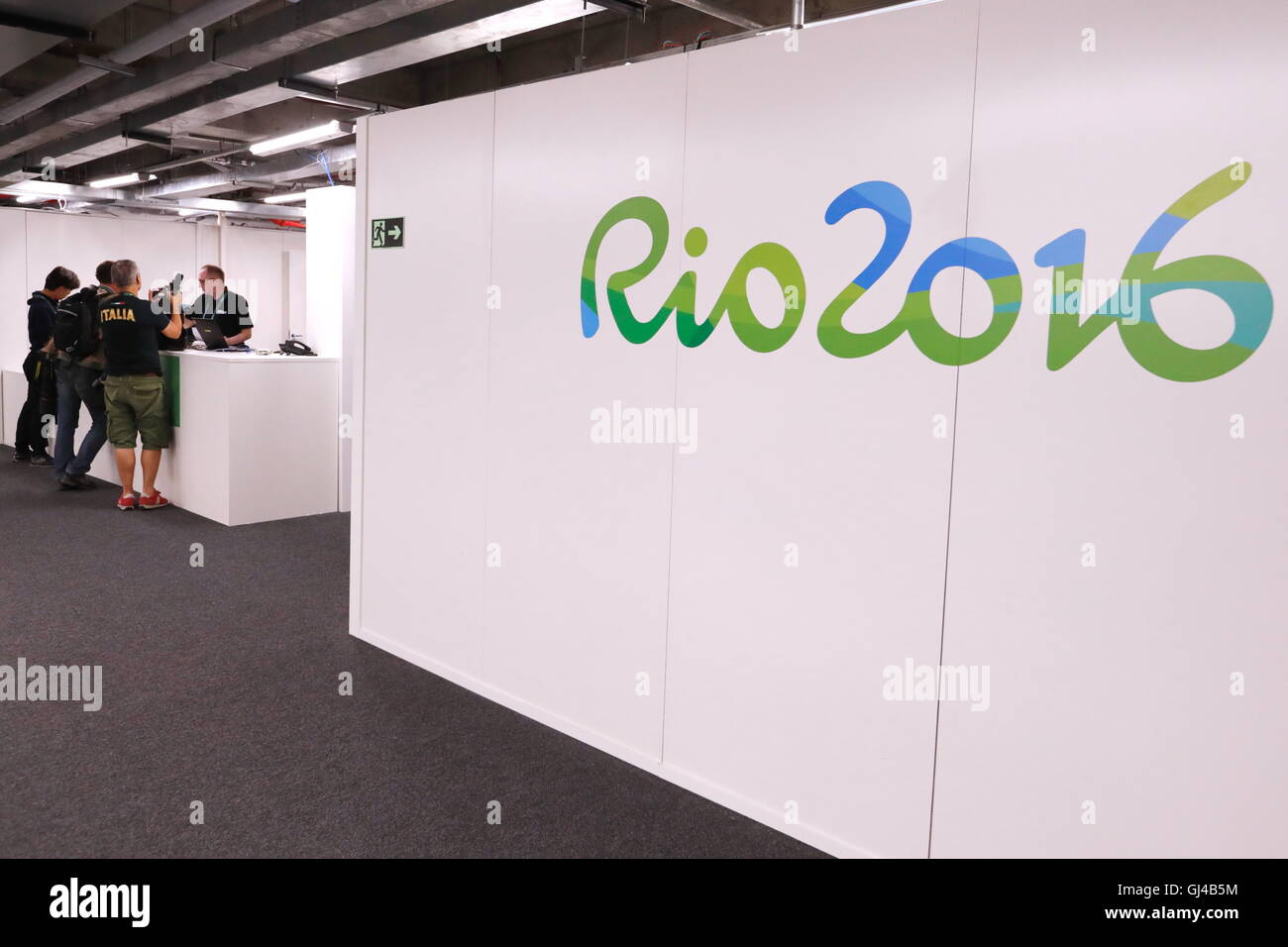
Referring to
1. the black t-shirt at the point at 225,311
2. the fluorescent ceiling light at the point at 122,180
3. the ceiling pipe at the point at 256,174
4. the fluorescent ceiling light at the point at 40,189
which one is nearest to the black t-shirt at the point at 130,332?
the black t-shirt at the point at 225,311

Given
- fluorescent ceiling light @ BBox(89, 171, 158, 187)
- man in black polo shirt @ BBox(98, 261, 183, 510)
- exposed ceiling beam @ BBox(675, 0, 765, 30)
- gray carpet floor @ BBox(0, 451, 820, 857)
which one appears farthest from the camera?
fluorescent ceiling light @ BBox(89, 171, 158, 187)

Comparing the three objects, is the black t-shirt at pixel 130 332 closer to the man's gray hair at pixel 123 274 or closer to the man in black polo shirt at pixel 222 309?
the man's gray hair at pixel 123 274

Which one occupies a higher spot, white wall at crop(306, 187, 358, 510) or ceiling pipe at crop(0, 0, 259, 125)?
ceiling pipe at crop(0, 0, 259, 125)

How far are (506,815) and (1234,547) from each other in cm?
204

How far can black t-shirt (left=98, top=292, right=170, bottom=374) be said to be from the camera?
638cm

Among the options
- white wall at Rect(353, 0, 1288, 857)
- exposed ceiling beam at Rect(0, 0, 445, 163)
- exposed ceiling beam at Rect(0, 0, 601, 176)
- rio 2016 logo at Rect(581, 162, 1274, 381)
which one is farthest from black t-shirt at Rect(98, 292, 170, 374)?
rio 2016 logo at Rect(581, 162, 1274, 381)

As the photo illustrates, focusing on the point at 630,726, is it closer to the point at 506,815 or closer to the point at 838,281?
the point at 506,815

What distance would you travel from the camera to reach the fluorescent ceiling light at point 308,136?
22.3ft

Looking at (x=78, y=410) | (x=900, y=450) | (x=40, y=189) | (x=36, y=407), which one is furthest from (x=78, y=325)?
(x=900, y=450)

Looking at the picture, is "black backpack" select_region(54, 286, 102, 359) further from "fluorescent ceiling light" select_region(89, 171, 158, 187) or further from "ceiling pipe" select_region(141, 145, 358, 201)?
"fluorescent ceiling light" select_region(89, 171, 158, 187)

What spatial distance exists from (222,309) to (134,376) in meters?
0.96

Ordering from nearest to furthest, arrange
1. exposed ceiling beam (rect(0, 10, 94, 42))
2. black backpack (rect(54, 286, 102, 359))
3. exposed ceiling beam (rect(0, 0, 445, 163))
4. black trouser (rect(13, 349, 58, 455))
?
exposed ceiling beam (rect(0, 0, 445, 163)) < exposed ceiling beam (rect(0, 10, 94, 42)) < black backpack (rect(54, 286, 102, 359)) < black trouser (rect(13, 349, 58, 455))

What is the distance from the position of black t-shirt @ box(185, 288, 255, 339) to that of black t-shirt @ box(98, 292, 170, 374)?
737mm

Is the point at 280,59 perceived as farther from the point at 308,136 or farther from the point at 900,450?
the point at 900,450
